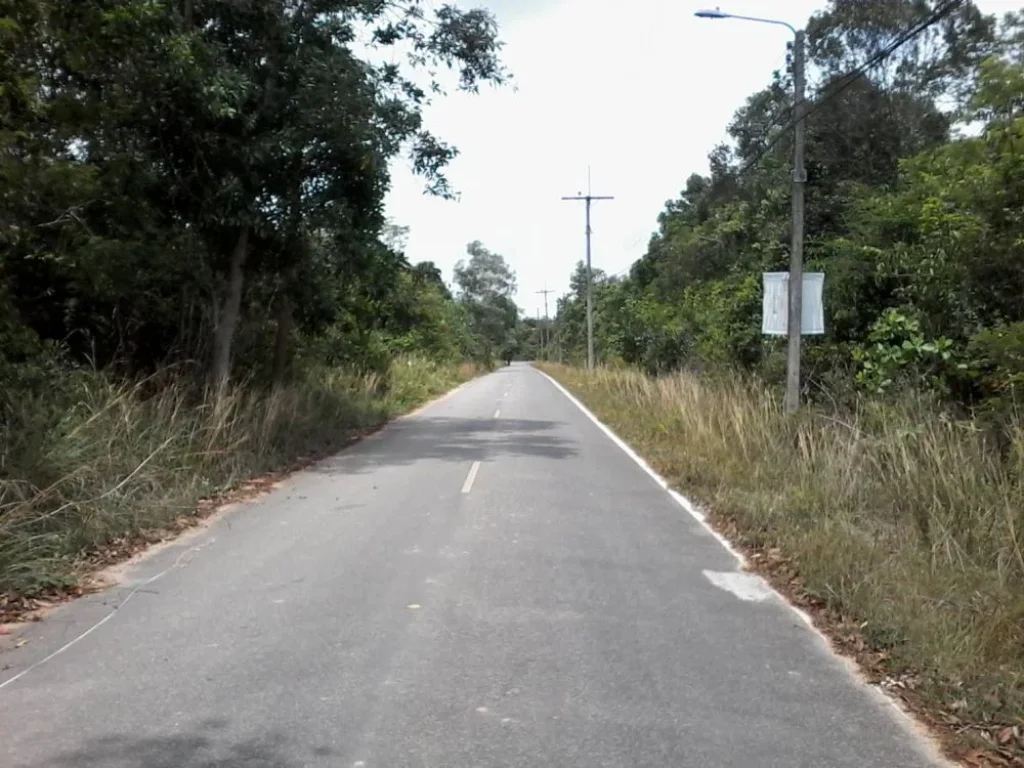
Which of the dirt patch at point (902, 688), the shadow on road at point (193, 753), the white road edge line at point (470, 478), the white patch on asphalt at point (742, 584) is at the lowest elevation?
the white patch on asphalt at point (742, 584)

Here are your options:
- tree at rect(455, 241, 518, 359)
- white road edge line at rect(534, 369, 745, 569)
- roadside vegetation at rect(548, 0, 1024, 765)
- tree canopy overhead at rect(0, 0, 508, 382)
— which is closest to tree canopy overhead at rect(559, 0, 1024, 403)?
roadside vegetation at rect(548, 0, 1024, 765)

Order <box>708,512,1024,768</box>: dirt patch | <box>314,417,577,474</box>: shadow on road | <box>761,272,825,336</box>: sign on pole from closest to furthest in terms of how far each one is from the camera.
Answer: <box>708,512,1024,768</box>: dirt patch, <box>761,272,825,336</box>: sign on pole, <box>314,417,577,474</box>: shadow on road

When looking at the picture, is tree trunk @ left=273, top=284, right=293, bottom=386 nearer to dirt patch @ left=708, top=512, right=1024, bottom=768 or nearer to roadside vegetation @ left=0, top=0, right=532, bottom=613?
roadside vegetation @ left=0, top=0, right=532, bottom=613

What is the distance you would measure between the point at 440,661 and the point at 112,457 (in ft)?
20.5

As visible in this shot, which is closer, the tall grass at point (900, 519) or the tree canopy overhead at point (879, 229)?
the tall grass at point (900, 519)

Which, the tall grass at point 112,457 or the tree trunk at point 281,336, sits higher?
the tree trunk at point 281,336

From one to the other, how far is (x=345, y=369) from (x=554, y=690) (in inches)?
933

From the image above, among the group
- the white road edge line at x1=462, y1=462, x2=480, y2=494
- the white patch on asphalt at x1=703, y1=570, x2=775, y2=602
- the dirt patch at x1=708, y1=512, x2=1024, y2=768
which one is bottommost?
the white patch on asphalt at x1=703, y1=570, x2=775, y2=602

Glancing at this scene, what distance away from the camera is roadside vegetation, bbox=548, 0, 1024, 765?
232 inches

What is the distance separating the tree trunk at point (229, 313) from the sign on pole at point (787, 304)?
9.01 meters

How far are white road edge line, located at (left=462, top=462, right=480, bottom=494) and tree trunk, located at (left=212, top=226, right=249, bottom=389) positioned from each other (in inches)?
193

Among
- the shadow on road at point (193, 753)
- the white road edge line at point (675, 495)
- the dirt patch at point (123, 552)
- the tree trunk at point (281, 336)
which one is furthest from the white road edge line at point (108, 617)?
the tree trunk at point (281, 336)

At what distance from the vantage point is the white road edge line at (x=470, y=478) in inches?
494

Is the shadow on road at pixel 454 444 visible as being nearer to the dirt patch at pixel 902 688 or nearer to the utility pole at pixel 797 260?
the utility pole at pixel 797 260
